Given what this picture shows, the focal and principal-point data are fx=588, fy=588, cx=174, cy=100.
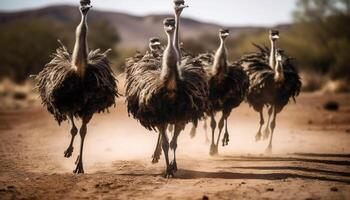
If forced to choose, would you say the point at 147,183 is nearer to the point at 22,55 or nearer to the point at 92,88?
the point at 92,88

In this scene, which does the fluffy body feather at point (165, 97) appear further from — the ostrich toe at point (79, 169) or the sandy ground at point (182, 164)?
the ostrich toe at point (79, 169)

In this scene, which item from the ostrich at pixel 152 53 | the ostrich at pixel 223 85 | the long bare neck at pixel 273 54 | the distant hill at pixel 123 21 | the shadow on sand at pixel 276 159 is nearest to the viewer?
the ostrich at pixel 152 53

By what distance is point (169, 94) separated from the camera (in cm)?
899

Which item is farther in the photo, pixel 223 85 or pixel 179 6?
pixel 223 85

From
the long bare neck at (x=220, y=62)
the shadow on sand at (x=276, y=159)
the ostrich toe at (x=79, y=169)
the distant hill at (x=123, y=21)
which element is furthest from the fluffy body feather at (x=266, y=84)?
the distant hill at (x=123, y=21)

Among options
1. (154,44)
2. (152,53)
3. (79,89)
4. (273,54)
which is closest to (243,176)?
(152,53)

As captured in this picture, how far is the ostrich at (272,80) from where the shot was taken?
13047mm

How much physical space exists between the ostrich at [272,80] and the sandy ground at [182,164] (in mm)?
1014

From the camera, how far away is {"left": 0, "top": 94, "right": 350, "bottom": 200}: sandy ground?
7797 millimetres

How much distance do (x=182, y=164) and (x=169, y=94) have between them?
5.99ft

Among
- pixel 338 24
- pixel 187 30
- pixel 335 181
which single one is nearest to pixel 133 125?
pixel 335 181

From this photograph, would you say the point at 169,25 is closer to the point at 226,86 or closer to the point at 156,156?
the point at 156,156

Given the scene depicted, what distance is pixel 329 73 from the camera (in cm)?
3322

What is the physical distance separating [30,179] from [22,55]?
92.6 ft
